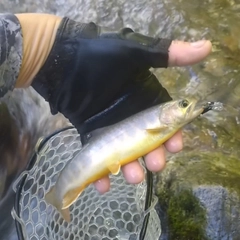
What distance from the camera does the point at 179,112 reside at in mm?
1354

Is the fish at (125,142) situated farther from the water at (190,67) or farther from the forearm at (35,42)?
the water at (190,67)

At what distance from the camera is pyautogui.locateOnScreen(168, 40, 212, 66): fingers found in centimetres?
142

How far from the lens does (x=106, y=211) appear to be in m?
2.04

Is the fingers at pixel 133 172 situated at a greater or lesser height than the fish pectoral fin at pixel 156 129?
lesser

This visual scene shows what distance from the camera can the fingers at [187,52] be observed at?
1415mm

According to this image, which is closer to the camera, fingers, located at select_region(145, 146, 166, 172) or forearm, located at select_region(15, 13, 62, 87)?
fingers, located at select_region(145, 146, 166, 172)

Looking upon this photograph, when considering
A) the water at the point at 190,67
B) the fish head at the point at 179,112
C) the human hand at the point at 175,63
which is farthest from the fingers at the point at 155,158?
the water at the point at 190,67

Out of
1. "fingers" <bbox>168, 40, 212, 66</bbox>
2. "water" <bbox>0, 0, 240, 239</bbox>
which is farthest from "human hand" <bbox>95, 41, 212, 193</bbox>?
"water" <bbox>0, 0, 240, 239</bbox>

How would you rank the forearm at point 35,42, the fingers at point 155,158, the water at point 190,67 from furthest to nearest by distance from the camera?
the water at point 190,67 → the forearm at point 35,42 → the fingers at point 155,158

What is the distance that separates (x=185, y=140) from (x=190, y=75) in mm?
407

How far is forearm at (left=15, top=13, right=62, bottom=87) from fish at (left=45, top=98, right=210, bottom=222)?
333 mm

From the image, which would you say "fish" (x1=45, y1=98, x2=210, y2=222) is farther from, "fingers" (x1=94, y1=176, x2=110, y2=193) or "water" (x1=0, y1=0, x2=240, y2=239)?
"water" (x1=0, y1=0, x2=240, y2=239)

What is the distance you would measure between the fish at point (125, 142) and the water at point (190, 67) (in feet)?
2.36

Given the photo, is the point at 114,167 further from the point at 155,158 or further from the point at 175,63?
the point at 175,63
